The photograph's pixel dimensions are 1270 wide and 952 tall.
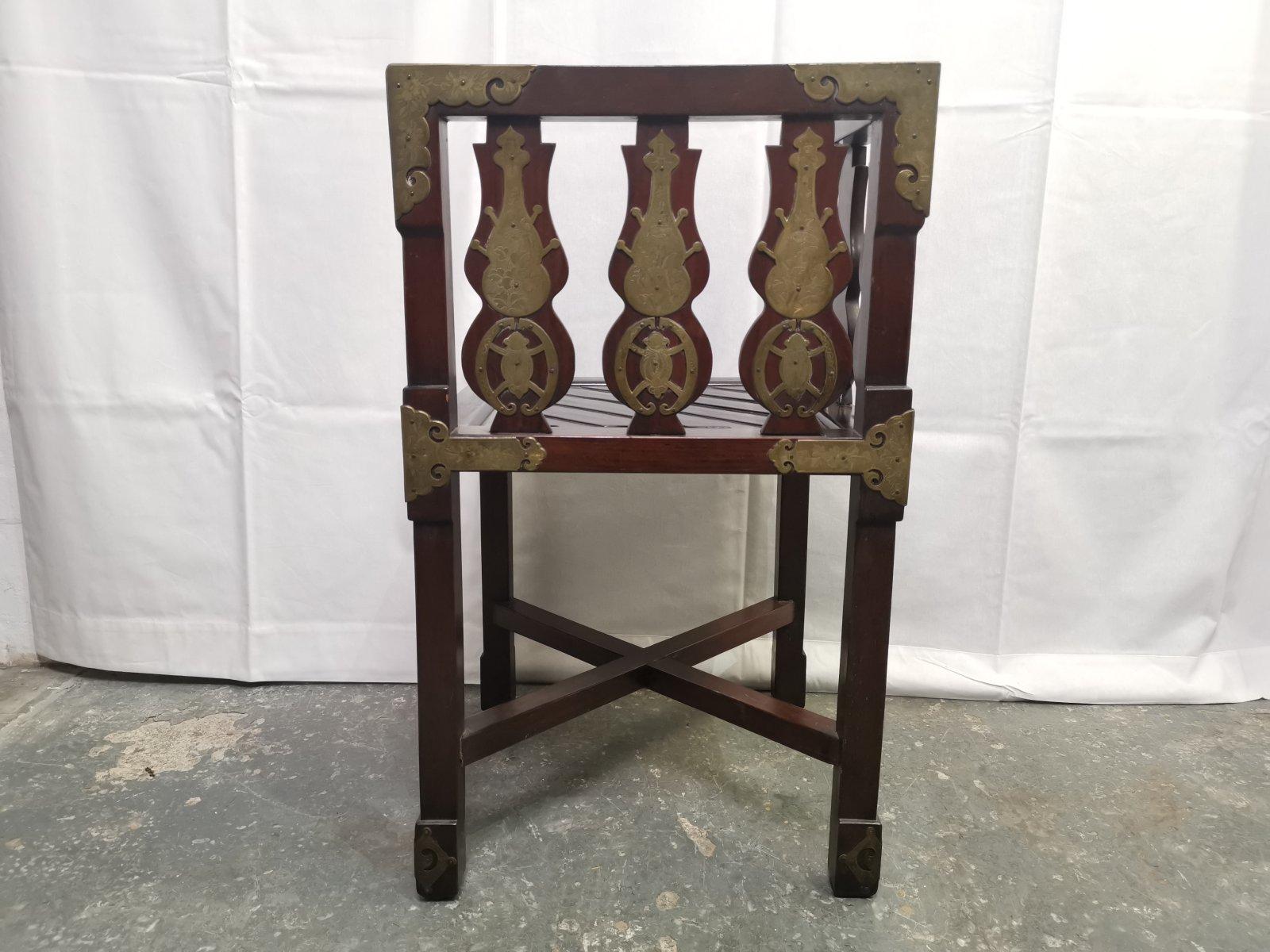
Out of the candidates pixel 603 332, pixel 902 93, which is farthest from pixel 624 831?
pixel 902 93

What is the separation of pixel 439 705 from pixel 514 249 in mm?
617

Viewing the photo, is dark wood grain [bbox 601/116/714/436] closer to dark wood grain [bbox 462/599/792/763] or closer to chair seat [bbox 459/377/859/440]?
chair seat [bbox 459/377/859/440]

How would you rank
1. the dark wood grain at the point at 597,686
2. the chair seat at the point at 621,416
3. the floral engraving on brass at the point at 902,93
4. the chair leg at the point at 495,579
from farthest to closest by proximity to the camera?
the chair leg at the point at 495,579
the dark wood grain at the point at 597,686
the chair seat at the point at 621,416
the floral engraving on brass at the point at 902,93

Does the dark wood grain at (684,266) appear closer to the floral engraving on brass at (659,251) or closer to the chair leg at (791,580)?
the floral engraving on brass at (659,251)

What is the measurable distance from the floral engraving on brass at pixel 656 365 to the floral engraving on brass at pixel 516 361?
90 millimetres

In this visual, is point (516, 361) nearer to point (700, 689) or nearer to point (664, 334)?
point (664, 334)

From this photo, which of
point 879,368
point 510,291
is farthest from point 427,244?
point 879,368

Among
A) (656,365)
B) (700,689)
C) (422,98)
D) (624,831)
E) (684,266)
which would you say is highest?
(422,98)

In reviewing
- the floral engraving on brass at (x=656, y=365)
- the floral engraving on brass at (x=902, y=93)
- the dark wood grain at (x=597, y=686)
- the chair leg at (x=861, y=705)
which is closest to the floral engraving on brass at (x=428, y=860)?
the dark wood grain at (x=597, y=686)

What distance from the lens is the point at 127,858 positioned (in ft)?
4.24

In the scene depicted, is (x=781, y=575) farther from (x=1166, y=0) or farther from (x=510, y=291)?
(x=1166, y=0)

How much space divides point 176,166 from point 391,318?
0.50 m

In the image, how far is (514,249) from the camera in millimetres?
1121

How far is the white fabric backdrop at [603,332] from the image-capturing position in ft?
5.65
